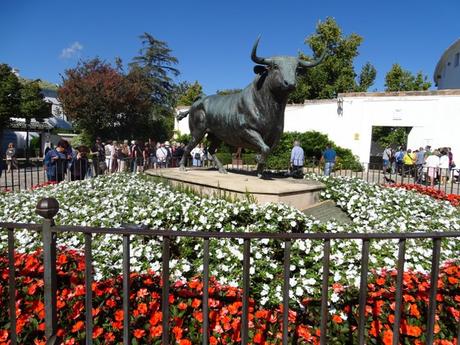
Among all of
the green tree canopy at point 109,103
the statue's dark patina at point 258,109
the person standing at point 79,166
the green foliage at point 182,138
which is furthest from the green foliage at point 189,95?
the statue's dark patina at point 258,109

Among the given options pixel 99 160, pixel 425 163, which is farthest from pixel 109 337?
pixel 425 163

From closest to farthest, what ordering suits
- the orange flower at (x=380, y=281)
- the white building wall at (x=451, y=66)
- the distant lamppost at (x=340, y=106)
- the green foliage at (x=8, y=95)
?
the orange flower at (x=380, y=281) < the distant lamppost at (x=340, y=106) < the green foliage at (x=8, y=95) < the white building wall at (x=451, y=66)

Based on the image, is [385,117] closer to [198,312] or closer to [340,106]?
[340,106]

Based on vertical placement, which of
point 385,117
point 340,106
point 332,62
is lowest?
point 385,117

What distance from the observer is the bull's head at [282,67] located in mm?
4668

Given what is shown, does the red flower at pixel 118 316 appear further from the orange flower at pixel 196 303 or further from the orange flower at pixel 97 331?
the orange flower at pixel 196 303

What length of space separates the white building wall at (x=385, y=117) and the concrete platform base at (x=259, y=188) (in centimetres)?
1498

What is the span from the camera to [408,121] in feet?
60.8

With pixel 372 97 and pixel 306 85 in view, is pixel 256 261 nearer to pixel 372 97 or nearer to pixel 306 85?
pixel 372 97

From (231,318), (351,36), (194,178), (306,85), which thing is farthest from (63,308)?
(351,36)

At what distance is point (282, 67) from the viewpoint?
15.6ft

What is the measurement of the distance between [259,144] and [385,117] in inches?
618

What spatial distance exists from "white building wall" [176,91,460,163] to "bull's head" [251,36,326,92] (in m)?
15.7

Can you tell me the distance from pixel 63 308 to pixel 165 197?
9.87 feet
